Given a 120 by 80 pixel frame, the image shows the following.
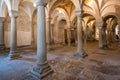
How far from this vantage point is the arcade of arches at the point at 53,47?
4.68m

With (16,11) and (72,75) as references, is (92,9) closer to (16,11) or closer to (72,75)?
(16,11)

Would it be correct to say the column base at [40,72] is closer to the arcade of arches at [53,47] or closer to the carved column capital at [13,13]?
the arcade of arches at [53,47]

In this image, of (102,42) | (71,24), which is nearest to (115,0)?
A: (102,42)

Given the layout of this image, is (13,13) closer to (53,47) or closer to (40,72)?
(40,72)

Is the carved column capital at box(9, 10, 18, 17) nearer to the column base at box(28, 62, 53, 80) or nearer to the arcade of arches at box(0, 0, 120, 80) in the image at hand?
the arcade of arches at box(0, 0, 120, 80)

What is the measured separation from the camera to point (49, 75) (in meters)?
4.59

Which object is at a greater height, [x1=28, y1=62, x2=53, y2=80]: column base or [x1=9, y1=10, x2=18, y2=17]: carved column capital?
[x1=9, y1=10, x2=18, y2=17]: carved column capital

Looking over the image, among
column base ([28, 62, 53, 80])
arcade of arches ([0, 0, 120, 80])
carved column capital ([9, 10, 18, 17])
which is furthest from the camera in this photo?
carved column capital ([9, 10, 18, 17])

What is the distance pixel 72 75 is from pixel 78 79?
42cm

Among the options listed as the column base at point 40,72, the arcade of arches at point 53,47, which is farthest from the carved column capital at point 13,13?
the column base at point 40,72

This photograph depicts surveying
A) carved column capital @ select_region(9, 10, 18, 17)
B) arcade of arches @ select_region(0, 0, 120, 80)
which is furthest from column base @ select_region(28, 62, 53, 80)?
carved column capital @ select_region(9, 10, 18, 17)

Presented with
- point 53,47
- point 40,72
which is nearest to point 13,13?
point 40,72

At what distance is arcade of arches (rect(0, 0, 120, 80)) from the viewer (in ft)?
15.4

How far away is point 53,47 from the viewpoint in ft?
49.0
